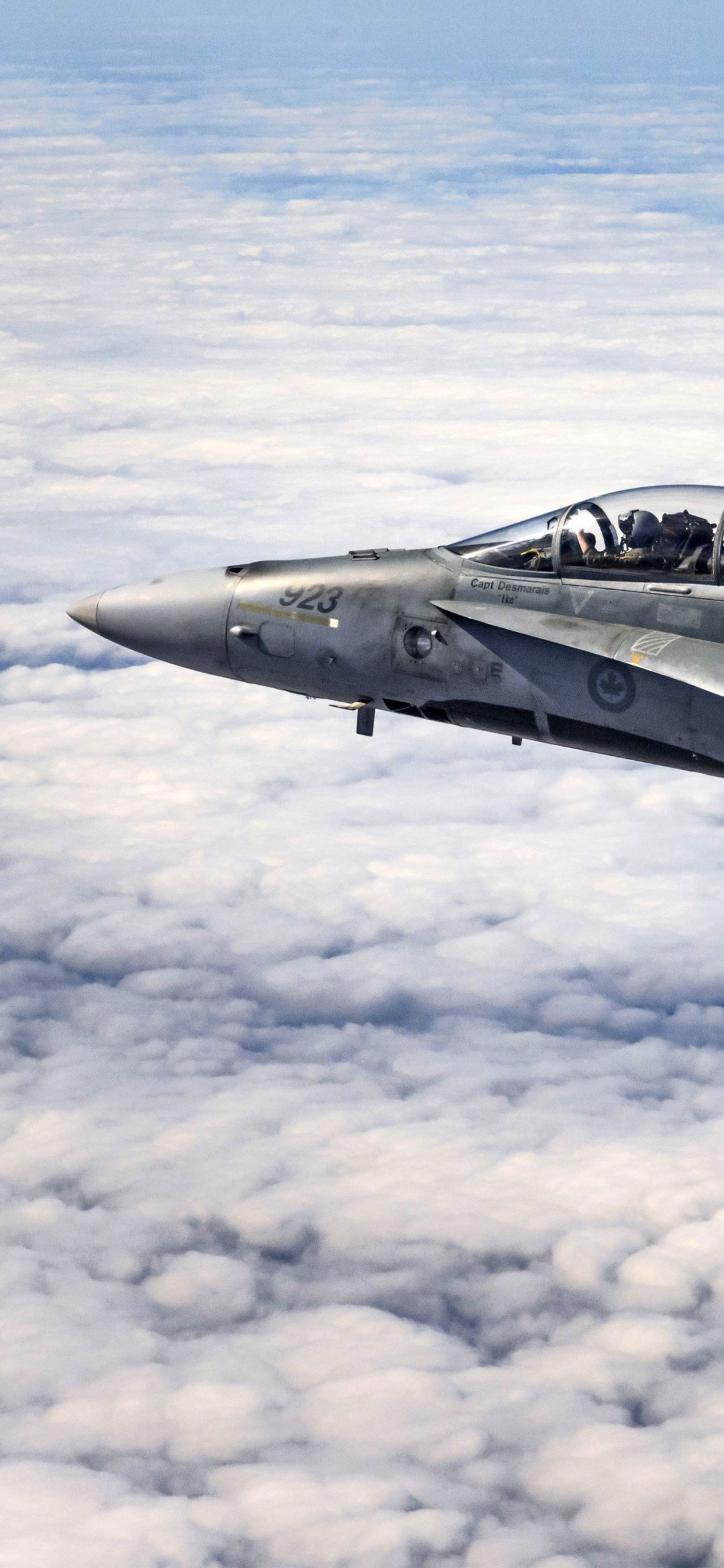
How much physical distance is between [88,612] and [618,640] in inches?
353

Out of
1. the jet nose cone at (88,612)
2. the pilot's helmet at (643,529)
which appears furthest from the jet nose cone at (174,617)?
the pilot's helmet at (643,529)

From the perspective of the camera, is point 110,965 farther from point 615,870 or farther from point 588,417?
point 588,417

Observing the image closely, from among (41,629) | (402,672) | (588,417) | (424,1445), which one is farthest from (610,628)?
(588,417)

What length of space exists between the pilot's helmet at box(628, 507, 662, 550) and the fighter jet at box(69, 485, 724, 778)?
21 millimetres

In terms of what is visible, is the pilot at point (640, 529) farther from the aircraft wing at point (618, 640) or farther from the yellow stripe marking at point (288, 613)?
the yellow stripe marking at point (288, 613)

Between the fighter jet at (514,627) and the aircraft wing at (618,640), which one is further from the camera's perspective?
the fighter jet at (514,627)

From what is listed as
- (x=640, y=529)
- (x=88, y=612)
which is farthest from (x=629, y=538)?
(x=88, y=612)

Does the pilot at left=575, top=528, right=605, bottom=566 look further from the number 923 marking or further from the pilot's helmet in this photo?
the number 923 marking

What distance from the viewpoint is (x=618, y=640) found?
21734 millimetres

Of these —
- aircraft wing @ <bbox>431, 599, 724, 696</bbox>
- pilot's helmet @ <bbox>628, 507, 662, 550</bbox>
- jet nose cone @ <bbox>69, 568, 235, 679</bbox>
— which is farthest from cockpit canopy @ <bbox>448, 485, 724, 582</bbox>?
jet nose cone @ <bbox>69, 568, 235, 679</bbox>

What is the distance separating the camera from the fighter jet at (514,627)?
21703mm

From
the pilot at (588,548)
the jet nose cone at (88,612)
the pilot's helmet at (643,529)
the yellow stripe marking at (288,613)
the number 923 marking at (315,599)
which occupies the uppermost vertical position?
the pilot's helmet at (643,529)

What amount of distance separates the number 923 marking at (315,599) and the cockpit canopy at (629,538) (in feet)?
7.43

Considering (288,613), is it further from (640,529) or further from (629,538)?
(640,529)
